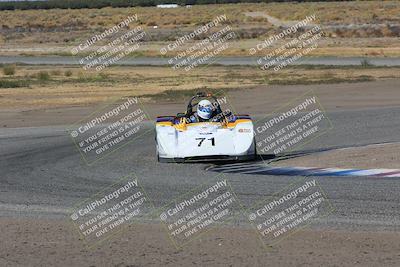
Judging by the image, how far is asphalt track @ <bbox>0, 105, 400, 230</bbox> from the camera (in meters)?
11.6

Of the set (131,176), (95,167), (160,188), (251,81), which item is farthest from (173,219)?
(251,81)

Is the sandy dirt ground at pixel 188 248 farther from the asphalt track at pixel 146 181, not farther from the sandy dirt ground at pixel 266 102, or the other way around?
the sandy dirt ground at pixel 266 102

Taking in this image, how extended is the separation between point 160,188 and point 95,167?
3.12m

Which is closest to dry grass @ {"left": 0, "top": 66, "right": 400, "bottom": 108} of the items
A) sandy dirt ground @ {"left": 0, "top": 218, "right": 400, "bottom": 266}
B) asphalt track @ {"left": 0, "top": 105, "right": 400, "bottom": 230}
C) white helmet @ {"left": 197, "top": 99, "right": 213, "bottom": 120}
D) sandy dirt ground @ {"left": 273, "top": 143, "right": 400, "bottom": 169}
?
asphalt track @ {"left": 0, "top": 105, "right": 400, "bottom": 230}

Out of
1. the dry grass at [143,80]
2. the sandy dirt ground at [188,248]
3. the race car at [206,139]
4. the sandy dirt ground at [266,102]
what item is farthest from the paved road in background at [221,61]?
the sandy dirt ground at [188,248]

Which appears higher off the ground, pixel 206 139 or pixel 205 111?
pixel 205 111

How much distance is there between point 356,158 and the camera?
1622 cm

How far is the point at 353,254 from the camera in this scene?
9328 mm

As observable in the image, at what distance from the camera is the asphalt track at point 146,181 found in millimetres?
11617

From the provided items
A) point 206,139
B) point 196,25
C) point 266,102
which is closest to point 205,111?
point 206,139

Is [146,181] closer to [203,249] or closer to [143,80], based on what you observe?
[203,249]

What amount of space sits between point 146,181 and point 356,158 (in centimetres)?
418

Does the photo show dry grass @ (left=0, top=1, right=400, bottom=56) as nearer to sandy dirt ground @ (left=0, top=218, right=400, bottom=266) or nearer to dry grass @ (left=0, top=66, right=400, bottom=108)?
dry grass @ (left=0, top=66, right=400, bottom=108)

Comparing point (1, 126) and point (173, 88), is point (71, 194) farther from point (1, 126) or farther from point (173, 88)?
point (173, 88)
